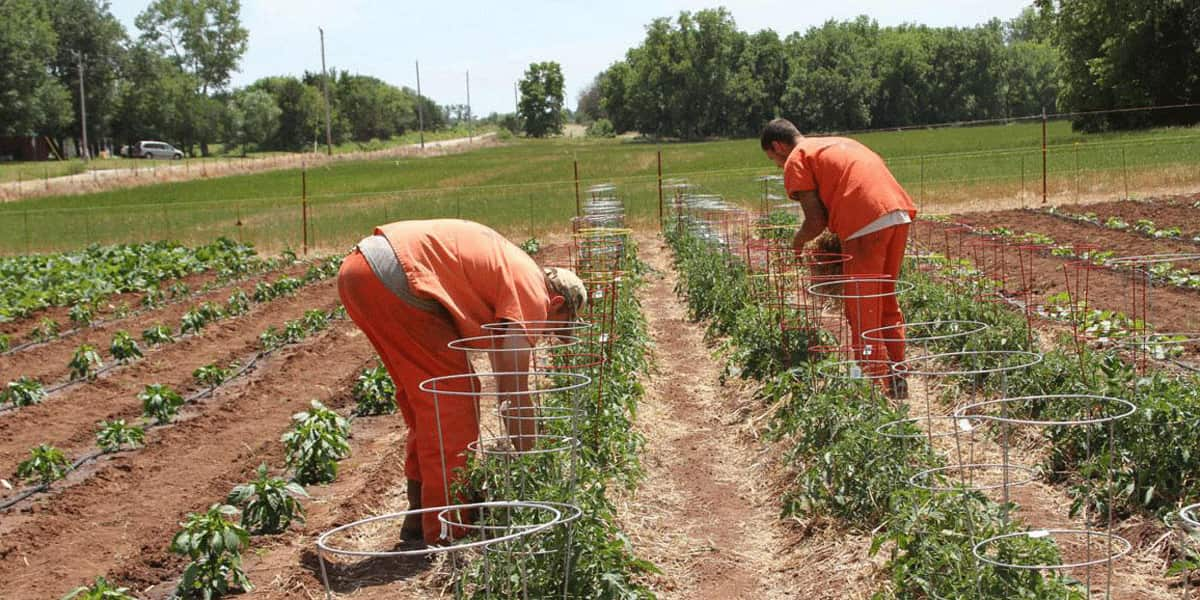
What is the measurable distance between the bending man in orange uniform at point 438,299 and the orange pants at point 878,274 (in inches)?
101

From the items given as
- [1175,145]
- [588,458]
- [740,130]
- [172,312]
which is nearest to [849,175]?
[588,458]

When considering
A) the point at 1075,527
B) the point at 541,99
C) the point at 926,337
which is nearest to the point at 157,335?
the point at 926,337

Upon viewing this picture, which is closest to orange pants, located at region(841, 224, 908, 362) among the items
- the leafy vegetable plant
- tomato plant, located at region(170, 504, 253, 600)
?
tomato plant, located at region(170, 504, 253, 600)

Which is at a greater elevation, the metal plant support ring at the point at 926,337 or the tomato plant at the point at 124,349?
the metal plant support ring at the point at 926,337

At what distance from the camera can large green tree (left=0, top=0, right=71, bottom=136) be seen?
60.8 m

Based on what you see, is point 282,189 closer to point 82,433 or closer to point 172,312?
point 172,312

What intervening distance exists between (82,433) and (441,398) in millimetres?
4682

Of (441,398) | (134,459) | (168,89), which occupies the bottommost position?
(134,459)

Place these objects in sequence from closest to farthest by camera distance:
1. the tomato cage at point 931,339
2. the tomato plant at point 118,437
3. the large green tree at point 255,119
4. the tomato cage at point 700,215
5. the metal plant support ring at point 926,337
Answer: the metal plant support ring at point 926,337
the tomato cage at point 931,339
the tomato plant at point 118,437
the tomato cage at point 700,215
the large green tree at point 255,119

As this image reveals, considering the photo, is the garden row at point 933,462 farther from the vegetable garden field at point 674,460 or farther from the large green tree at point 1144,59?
the large green tree at point 1144,59

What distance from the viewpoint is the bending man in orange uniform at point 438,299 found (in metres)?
4.93

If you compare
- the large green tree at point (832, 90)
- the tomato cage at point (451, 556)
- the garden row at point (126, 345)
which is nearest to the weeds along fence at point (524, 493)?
the tomato cage at point (451, 556)

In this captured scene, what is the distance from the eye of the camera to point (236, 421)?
868 centimetres

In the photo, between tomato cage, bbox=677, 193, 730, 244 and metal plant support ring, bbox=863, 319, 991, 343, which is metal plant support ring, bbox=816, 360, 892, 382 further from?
tomato cage, bbox=677, 193, 730, 244
